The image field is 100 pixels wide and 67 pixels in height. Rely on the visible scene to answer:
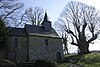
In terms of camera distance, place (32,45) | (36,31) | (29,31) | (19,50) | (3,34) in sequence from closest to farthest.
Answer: (3,34) → (19,50) → (32,45) → (29,31) → (36,31)

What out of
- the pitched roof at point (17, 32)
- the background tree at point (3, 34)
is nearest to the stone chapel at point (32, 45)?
the pitched roof at point (17, 32)

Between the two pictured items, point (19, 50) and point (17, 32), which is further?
point (17, 32)

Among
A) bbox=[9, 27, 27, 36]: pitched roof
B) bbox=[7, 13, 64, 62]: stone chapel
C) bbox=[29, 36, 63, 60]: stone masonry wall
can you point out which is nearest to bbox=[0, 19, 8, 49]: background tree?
bbox=[7, 13, 64, 62]: stone chapel

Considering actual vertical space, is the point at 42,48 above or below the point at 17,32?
below

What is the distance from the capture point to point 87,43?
130 ft

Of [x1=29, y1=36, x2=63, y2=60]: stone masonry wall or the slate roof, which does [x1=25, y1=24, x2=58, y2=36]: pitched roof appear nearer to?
the slate roof

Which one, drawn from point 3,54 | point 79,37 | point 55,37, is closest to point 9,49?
point 3,54

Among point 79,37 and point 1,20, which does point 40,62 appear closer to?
point 1,20

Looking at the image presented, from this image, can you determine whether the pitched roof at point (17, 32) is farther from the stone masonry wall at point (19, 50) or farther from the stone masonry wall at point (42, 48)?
the stone masonry wall at point (42, 48)

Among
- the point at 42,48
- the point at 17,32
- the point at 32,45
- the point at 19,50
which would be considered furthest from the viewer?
the point at 17,32

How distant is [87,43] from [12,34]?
16819 mm

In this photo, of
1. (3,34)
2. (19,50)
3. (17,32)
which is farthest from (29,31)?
Answer: (3,34)

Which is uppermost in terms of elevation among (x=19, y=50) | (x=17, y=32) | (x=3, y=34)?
(x=17, y=32)

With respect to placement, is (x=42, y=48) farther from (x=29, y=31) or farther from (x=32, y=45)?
(x=29, y=31)
